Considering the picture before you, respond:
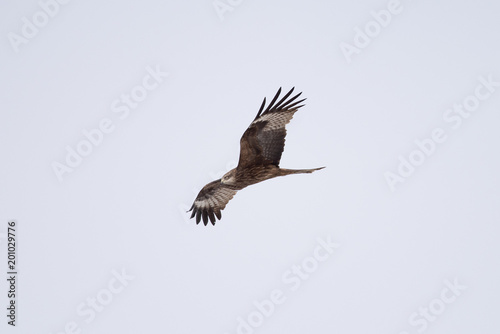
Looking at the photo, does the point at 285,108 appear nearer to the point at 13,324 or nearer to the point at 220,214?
the point at 220,214

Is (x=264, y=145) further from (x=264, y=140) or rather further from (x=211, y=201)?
(x=211, y=201)

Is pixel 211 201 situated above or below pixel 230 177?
above

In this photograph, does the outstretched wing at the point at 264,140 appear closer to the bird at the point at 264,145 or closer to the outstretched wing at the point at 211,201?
the bird at the point at 264,145

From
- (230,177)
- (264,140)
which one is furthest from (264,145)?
(230,177)

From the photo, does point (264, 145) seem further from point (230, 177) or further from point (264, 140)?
point (230, 177)

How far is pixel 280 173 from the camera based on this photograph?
10.1 meters

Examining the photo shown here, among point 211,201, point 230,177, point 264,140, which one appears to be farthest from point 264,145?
point 211,201

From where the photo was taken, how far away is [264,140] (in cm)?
1007

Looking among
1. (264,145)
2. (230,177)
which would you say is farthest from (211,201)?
(264,145)

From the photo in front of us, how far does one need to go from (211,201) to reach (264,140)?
1.91 metres

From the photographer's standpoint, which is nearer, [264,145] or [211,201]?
[264,145]

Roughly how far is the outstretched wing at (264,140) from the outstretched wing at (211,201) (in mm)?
1181

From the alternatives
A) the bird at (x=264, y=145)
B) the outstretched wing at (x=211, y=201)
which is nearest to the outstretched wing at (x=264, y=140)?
the bird at (x=264, y=145)

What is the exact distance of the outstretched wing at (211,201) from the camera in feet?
36.8
